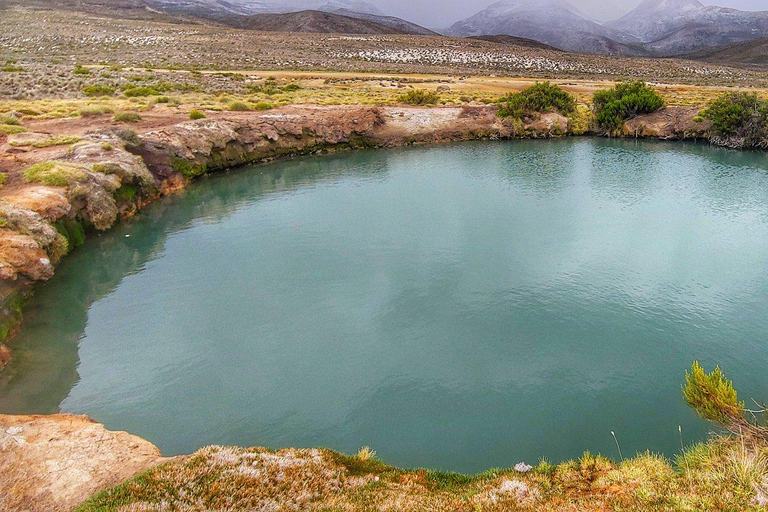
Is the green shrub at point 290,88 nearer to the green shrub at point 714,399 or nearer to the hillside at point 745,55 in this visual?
the green shrub at point 714,399

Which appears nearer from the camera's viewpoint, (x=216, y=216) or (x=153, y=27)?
(x=216, y=216)

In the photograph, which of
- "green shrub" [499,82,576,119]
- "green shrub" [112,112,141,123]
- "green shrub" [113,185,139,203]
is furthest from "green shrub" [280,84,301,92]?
"green shrub" [113,185,139,203]

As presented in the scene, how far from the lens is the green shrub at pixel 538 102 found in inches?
1736

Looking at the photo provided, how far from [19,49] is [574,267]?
85.4 m

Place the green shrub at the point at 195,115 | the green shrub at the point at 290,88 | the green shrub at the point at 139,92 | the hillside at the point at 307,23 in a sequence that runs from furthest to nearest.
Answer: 1. the hillside at the point at 307,23
2. the green shrub at the point at 290,88
3. the green shrub at the point at 139,92
4. the green shrub at the point at 195,115

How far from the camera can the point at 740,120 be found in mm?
39094

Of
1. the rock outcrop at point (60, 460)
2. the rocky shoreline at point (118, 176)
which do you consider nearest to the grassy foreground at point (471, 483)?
the rock outcrop at point (60, 460)

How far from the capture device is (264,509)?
6.82 meters

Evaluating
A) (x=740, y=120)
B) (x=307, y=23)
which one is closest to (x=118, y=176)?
(x=740, y=120)

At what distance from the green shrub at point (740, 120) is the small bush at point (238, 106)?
1407 inches

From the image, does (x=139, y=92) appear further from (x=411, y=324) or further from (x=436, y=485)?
(x=436, y=485)

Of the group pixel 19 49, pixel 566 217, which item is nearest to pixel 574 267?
pixel 566 217

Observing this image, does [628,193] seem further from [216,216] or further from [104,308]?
[104,308]

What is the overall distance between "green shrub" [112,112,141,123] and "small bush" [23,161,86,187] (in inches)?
434
